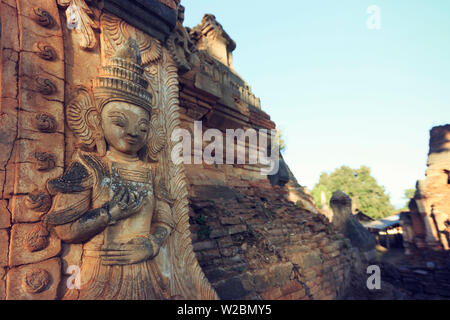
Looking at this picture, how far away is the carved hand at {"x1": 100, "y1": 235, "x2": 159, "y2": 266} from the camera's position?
1938 millimetres

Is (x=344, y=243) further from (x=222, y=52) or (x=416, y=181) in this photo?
(x=416, y=181)

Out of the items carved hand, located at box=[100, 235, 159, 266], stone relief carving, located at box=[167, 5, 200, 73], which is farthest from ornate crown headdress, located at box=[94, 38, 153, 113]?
carved hand, located at box=[100, 235, 159, 266]

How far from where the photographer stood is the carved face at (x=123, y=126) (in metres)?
2.21

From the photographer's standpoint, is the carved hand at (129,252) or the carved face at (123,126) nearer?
the carved hand at (129,252)

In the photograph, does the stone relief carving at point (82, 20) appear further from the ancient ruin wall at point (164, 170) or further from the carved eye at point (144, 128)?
the carved eye at point (144, 128)

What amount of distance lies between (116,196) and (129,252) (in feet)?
1.57

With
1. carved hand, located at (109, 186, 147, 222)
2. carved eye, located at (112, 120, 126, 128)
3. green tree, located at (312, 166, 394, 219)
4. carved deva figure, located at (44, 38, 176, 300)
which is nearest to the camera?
carved deva figure, located at (44, 38, 176, 300)

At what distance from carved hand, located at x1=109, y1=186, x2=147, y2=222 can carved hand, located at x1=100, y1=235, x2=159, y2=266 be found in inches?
9.0

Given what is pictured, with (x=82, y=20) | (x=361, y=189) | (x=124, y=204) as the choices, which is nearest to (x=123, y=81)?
(x=82, y=20)

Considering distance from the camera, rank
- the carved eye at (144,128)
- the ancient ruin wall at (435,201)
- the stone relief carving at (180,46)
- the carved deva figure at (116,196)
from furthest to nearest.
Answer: the ancient ruin wall at (435,201), the stone relief carving at (180,46), the carved eye at (144,128), the carved deva figure at (116,196)

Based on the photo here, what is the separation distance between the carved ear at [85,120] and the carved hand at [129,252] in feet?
2.79
